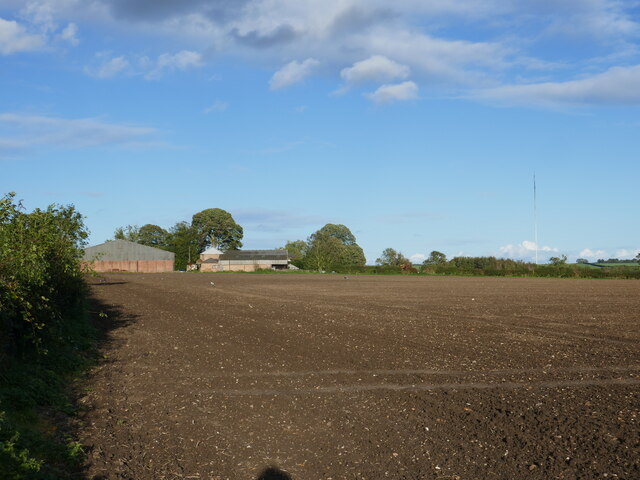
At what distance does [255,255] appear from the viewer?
143750 mm

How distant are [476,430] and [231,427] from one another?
133 inches

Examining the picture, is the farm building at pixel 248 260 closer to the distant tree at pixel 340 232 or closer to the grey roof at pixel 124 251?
the grey roof at pixel 124 251

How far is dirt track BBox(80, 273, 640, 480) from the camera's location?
272 inches

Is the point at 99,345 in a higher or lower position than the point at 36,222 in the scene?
lower

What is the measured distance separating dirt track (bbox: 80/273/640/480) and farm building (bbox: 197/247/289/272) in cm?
12026

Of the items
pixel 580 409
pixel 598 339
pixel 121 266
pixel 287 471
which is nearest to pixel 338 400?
pixel 287 471

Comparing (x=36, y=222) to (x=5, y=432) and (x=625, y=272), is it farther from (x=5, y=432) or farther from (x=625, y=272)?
(x=625, y=272)

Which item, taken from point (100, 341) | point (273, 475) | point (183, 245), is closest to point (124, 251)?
point (183, 245)

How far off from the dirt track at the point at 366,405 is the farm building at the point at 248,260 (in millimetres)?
120256

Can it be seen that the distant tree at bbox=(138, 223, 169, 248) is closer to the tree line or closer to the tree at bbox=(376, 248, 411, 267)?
the tree line

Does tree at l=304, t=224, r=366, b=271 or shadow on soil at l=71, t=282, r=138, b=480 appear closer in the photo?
shadow on soil at l=71, t=282, r=138, b=480

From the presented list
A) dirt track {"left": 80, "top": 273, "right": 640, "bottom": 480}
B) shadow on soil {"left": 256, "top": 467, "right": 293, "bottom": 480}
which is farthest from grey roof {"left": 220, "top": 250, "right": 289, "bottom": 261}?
shadow on soil {"left": 256, "top": 467, "right": 293, "bottom": 480}

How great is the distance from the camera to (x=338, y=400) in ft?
32.0

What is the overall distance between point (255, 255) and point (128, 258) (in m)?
34.3
